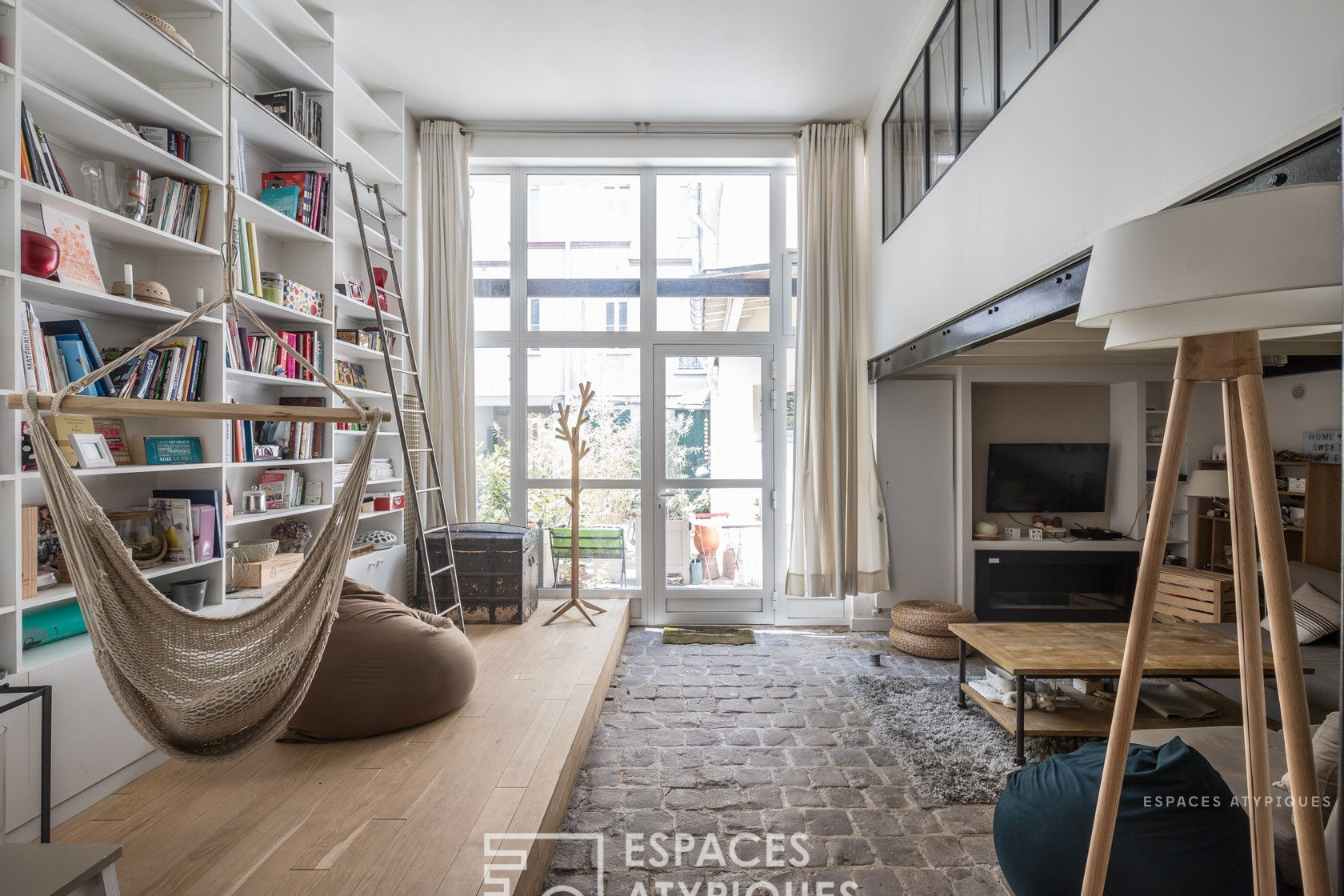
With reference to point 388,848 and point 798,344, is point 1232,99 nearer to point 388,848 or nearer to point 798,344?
point 388,848

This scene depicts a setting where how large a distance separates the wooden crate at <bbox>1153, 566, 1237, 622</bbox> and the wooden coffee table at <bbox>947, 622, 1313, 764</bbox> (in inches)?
43.4

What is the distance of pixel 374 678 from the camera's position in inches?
96.0

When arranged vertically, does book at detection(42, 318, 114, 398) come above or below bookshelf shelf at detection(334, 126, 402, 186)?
below

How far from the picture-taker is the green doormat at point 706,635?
4504mm

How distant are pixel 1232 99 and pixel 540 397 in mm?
4096

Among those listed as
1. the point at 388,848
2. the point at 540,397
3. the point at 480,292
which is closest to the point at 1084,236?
the point at 388,848

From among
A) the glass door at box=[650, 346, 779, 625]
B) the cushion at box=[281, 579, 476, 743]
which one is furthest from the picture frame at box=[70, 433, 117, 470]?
the glass door at box=[650, 346, 779, 625]

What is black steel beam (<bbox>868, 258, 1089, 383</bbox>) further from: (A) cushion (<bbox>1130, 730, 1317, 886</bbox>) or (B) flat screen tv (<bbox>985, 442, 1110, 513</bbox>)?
(B) flat screen tv (<bbox>985, 442, 1110, 513</bbox>)

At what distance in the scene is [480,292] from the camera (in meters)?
4.89

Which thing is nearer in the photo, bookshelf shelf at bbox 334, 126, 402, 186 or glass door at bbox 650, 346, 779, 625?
bookshelf shelf at bbox 334, 126, 402, 186

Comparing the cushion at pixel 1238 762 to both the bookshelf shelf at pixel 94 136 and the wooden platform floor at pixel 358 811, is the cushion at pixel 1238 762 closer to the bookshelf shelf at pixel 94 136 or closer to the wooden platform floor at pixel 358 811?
the wooden platform floor at pixel 358 811

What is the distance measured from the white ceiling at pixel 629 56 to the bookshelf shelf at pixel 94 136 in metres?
1.49

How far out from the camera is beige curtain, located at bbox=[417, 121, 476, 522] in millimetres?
4629

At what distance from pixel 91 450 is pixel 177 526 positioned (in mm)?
419
